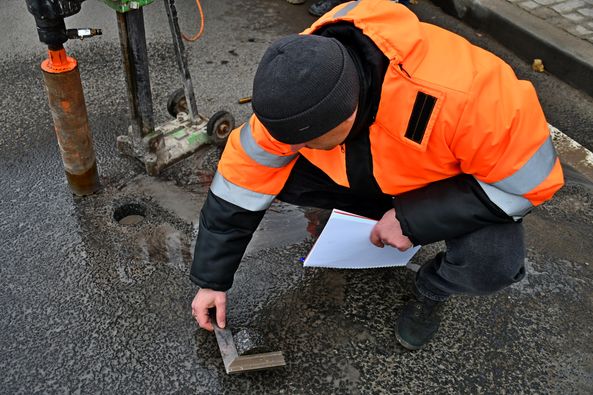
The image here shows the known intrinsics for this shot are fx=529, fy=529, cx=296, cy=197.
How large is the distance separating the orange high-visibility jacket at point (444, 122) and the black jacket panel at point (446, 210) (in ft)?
0.11

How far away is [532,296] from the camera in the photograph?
6.61 ft

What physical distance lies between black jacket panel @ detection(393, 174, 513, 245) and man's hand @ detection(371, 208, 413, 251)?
32mm

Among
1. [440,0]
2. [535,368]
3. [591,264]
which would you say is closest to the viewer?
[535,368]

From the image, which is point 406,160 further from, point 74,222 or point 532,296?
point 74,222

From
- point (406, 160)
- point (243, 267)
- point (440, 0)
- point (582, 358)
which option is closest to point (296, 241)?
point (243, 267)

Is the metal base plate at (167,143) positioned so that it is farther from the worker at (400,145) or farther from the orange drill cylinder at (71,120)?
the worker at (400,145)

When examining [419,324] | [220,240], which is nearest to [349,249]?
[419,324]

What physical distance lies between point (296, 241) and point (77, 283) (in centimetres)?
85

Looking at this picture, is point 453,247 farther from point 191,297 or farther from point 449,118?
point 191,297

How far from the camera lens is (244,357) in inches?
64.7

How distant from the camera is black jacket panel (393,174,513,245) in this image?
146cm

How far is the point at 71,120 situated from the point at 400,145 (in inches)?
50.1

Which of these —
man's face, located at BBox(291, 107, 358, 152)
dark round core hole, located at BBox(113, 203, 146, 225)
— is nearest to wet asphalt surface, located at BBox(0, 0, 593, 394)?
dark round core hole, located at BBox(113, 203, 146, 225)

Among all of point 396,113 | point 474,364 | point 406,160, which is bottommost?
point 474,364
